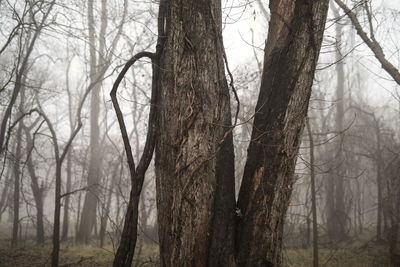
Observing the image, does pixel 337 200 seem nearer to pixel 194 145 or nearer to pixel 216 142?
pixel 216 142

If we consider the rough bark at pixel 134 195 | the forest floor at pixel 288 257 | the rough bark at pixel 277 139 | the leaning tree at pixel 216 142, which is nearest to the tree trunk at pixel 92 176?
the forest floor at pixel 288 257

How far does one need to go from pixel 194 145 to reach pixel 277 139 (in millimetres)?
601

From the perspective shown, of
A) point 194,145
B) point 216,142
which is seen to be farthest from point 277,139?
point 194,145

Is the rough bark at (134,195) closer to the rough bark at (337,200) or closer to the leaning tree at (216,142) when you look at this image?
the leaning tree at (216,142)

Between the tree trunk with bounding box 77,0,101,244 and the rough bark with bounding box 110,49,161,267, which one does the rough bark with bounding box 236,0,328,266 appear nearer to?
the rough bark with bounding box 110,49,161,267

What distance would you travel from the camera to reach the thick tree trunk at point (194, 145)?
1.89 metres

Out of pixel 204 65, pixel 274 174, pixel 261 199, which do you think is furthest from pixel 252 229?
pixel 204 65

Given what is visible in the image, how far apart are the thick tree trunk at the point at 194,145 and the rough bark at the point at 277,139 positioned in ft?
0.49

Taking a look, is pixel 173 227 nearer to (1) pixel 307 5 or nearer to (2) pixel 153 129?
(2) pixel 153 129

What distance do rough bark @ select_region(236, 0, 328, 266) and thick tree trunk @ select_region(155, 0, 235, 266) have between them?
0.49 feet

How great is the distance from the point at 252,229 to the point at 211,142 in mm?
671

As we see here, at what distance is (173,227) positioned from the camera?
189 centimetres

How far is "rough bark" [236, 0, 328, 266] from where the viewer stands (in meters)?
1.92

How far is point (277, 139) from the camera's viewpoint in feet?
6.52
